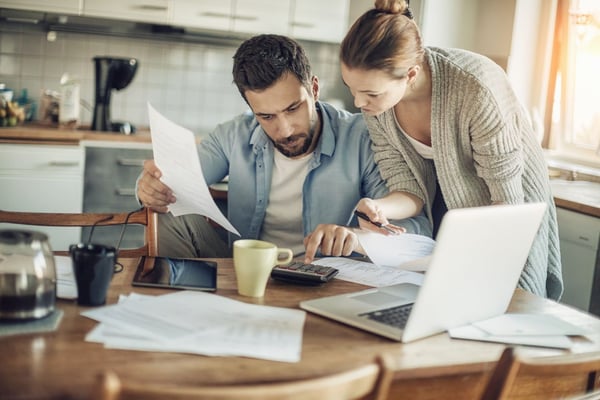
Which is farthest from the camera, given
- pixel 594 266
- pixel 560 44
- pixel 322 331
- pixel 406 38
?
pixel 560 44

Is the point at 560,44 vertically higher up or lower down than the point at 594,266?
higher up

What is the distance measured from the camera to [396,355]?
118 centimetres

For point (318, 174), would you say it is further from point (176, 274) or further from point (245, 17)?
point (245, 17)

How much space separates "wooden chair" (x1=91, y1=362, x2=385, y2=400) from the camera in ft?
2.50

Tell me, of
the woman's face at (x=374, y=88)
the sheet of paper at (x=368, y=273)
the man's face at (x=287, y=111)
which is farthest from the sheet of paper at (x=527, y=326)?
the man's face at (x=287, y=111)

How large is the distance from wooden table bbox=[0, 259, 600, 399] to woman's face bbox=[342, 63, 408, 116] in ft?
2.10

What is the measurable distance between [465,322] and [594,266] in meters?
1.83

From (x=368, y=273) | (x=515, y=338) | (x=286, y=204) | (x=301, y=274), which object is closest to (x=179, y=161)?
(x=301, y=274)

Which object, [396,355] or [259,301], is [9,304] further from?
[396,355]

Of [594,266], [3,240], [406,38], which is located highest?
[406,38]

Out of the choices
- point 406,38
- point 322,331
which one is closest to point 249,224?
point 406,38

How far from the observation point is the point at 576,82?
4.00 metres

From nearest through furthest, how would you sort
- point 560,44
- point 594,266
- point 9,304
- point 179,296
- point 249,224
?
point 9,304, point 179,296, point 249,224, point 594,266, point 560,44

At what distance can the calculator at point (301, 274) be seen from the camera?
1.55 m
